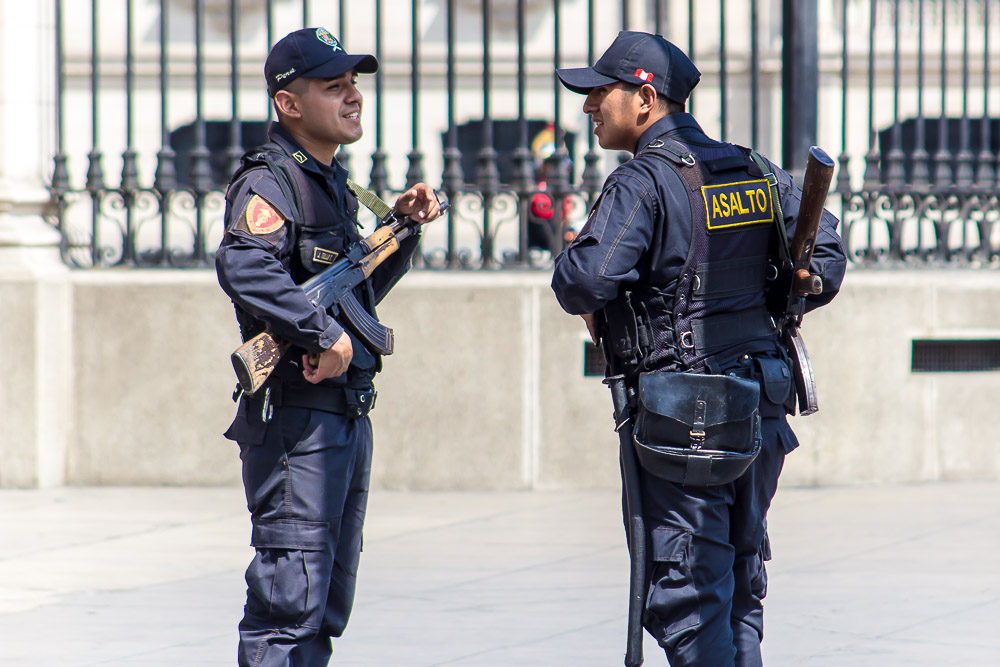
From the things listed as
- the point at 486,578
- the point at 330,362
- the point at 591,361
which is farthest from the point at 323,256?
the point at 591,361

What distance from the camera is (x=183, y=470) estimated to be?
26.3 ft

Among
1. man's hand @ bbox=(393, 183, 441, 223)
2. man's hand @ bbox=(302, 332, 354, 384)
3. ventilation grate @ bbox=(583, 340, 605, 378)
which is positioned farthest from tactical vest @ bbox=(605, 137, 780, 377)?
ventilation grate @ bbox=(583, 340, 605, 378)

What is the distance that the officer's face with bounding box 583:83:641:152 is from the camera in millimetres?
3971

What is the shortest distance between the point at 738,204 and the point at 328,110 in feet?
3.85

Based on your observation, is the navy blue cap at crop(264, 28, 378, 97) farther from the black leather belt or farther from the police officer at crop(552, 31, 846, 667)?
the black leather belt

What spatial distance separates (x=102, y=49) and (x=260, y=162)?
2403 centimetres

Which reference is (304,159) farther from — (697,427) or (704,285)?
(697,427)

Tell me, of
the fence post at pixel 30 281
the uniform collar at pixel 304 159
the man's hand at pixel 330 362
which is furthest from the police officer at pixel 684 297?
the fence post at pixel 30 281

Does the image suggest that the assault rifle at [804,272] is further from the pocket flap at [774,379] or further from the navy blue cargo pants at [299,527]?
the navy blue cargo pants at [299,527]

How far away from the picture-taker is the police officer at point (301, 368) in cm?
377

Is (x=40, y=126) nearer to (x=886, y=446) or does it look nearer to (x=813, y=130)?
(x=813, y=130)

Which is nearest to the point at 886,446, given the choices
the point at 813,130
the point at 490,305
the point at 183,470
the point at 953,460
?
the point at 953,460

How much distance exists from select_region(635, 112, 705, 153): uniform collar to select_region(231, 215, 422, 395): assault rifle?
2.32 feet

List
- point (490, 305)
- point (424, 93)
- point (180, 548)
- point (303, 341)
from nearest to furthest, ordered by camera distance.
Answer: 1. point (303, 341)
2. point (180, 548)
3. point (490, 305)
4. point (424, 93)
